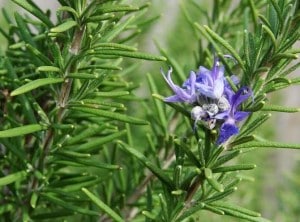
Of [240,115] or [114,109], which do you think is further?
[114,109]

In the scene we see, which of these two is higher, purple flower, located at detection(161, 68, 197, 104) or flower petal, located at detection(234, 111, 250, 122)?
purple flower, located at detection(161, 68, 197, 104)

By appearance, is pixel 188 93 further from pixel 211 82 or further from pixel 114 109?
pixel 114 109

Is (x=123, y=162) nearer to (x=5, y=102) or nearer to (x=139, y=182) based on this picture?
(x=139, y=182)

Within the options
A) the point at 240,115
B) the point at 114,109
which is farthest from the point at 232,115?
the point at 114,109

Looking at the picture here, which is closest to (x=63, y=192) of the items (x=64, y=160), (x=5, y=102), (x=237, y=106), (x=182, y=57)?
(x=64, y=160)

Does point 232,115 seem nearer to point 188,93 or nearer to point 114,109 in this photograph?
point 188,93
